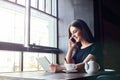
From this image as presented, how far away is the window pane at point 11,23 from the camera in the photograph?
2596mm

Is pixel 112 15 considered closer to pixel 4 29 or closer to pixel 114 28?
pixel 114 28

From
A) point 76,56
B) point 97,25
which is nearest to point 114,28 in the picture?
point 97,25

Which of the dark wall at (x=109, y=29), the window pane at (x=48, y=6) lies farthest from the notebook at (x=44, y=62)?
the window pane at (x=48, y=6)

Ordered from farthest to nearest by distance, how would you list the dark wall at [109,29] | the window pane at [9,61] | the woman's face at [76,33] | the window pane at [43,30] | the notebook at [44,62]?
the dark wall at [109,29], the window pane at [43,30], the woman's face at [76,33], the window pane at [9,61], the notebook at [44,62]

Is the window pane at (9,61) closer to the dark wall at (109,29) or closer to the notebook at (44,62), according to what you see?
the notebook at (44,62)

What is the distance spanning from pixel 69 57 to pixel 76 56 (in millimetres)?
109

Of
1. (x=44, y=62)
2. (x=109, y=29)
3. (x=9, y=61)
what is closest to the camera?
(x=44, y=62)

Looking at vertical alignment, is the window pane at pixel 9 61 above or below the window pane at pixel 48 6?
below

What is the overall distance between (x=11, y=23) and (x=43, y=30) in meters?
0.79

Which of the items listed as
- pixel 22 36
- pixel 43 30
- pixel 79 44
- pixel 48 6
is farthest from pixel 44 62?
pixel 48 6

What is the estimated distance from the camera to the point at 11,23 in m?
2.72

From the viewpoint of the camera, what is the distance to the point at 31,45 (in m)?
2.89

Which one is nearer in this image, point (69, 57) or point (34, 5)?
point (69, 57)

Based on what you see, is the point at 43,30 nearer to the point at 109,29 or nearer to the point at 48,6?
the point at 48,6
